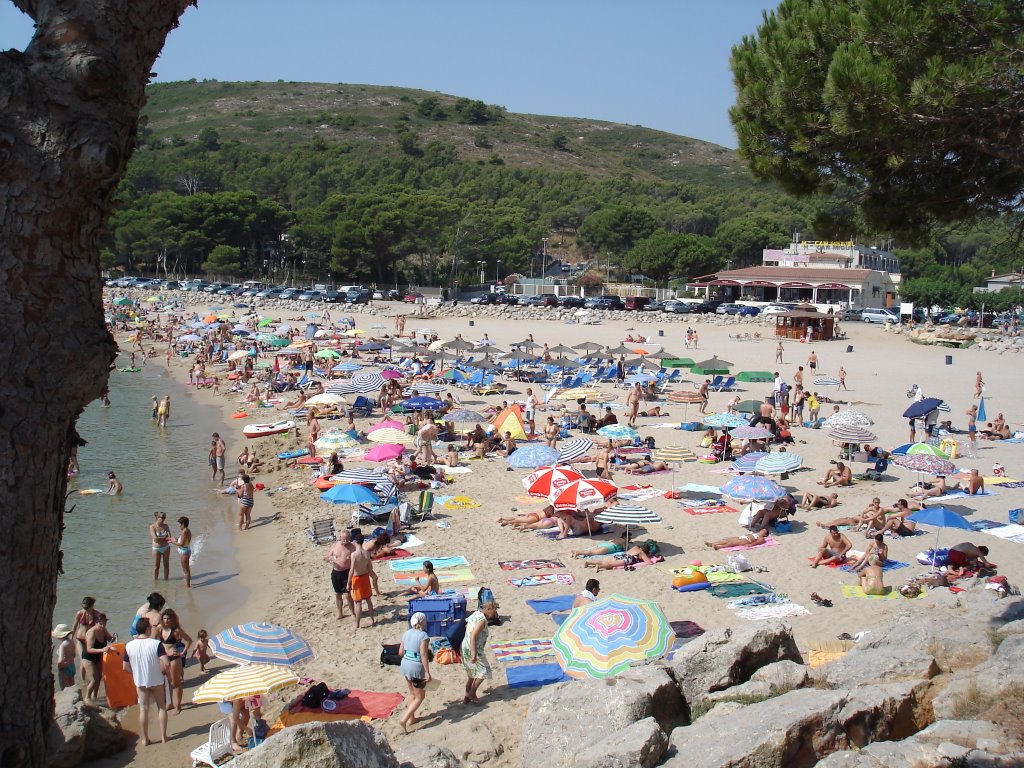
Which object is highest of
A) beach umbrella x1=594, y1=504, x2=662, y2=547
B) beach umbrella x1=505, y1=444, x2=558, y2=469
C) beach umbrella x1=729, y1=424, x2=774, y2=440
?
beach umbrella x1=729, y1=424, x2=774, y2=440

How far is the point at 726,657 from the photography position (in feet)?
19.7

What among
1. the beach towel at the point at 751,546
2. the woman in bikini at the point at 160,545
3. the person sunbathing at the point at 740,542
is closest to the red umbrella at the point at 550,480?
the person sunbathing at the point at 740,542

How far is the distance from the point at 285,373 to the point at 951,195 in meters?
23.9

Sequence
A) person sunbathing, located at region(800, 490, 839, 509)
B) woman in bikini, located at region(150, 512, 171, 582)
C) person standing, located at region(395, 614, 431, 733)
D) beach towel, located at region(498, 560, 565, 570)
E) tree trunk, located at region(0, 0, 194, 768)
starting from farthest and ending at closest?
person sunbathing, located at region(800, 490, 839, 509) < woman in bikini, located at region(150, 512, 171, 582) < beach towel, located at region(498, 560, 565, 570) < person standing, located at region(395, 614, 431, 733) < tree trunk, located at region(0, 0, 194, 768)

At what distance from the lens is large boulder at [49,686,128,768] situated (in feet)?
21.9

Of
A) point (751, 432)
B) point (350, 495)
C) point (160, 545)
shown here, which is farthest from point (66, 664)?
point (751, 432)

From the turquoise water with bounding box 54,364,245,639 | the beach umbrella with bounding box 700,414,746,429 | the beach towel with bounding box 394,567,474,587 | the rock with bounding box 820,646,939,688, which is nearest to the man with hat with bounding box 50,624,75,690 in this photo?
the turquoise water with bounding box 54,364,245,639

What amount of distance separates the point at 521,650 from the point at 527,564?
102 inches

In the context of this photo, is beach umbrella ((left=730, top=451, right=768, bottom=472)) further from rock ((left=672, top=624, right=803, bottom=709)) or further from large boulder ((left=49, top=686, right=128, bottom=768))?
large boulder ((left=49, top=686, right=128, bottom=768))

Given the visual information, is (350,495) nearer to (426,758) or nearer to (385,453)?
(385,453)

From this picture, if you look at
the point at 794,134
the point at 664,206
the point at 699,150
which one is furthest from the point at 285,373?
the point at 699,150

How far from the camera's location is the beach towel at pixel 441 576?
10398mm

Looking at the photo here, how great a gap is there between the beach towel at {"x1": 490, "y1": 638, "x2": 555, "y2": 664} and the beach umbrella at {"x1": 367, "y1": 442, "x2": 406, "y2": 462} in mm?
6940

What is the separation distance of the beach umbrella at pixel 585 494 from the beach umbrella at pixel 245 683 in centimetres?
520
